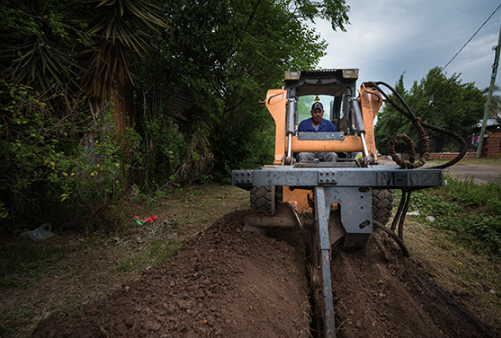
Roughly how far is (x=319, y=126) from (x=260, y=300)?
3.10m

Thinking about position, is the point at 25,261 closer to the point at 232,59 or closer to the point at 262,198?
the point at 262,198

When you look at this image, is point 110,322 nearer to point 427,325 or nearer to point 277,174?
point 277,174

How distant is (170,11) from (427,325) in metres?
5.82

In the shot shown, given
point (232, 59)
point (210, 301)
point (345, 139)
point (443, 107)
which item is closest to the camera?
point (210, 301)

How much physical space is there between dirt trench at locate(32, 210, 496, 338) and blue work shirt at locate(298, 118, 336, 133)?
208 cm

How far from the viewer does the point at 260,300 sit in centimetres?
187

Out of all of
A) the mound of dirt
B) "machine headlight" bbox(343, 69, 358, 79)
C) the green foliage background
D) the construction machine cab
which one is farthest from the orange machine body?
the green foliage background

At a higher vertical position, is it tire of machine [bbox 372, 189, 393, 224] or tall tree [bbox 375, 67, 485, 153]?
tall tree [bbox 375, 67, 485, 153]

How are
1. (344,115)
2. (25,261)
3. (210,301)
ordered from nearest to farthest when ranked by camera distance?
(210,301) → (25,261) → (344,115)

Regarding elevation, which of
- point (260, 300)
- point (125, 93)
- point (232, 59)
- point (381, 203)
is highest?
point (232, 59)

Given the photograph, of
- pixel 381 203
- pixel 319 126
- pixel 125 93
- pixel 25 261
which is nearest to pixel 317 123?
pixel 319 126

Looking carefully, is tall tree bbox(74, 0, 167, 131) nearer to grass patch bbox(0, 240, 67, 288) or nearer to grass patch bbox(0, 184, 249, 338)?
grass patch bbox(0, 184, 249, 338)

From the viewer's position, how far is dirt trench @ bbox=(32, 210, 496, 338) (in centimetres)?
158

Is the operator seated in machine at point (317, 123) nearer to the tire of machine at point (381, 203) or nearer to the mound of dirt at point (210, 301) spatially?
the tire of machine at point (381, 203)
